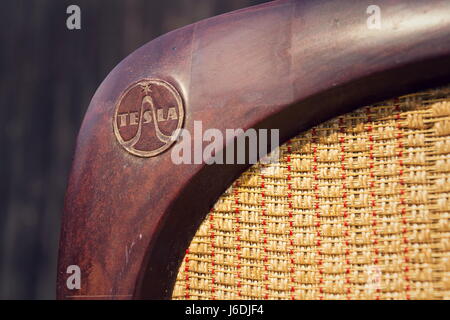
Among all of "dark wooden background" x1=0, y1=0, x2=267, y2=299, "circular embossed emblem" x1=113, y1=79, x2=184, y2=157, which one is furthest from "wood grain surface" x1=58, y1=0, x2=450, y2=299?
"dark wooden background" x1=0, y1=0, x2=267, y2=299

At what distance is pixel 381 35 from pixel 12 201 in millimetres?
1335

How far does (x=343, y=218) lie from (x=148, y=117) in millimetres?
259

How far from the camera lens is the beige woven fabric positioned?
1.63ft

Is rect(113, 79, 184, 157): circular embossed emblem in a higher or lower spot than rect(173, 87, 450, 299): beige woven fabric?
higher

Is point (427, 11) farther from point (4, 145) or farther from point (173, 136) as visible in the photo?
point (4, 145)

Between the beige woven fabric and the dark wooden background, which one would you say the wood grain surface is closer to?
the beige woven fabric

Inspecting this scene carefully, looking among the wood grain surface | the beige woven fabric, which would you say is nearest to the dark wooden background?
the wood grain surface

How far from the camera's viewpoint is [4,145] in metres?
1.51

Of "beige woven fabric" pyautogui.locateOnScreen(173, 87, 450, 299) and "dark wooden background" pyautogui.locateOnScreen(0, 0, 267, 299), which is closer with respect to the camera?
"beige woven fabric" pyautogui.locateOnScreen(173, 87, 450, 299)

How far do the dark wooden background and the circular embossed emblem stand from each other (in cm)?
89

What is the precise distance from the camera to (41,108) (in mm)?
1491

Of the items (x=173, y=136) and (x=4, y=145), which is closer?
(x=173, y=136)
